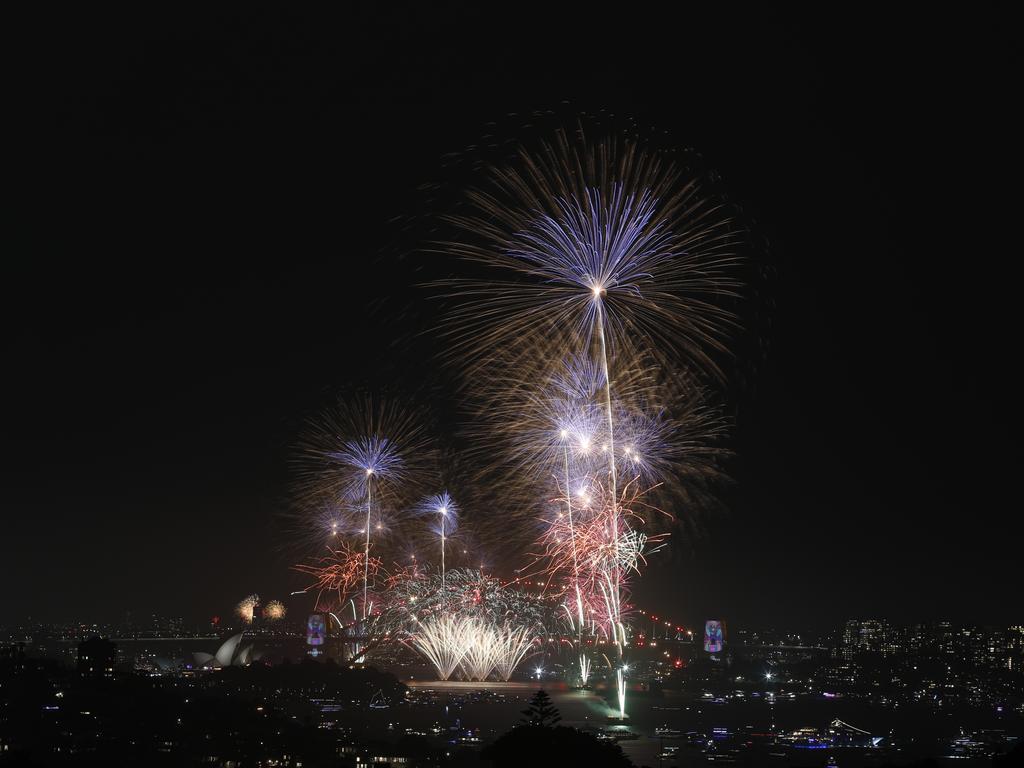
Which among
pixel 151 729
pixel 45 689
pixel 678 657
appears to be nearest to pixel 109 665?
pixel 45 689

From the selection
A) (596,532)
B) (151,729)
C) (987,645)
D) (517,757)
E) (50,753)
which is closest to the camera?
(517,757)

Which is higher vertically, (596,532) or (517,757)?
(596,532)

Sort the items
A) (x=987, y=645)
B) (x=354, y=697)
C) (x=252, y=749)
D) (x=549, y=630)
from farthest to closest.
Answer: (x=987, y=645)
(x=354, y=697)
(x=549, y=630)
(x=252, y=749)

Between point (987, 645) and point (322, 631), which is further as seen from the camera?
point (987, 645)

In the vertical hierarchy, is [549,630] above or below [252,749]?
above

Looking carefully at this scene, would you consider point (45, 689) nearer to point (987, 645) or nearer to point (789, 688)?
point (789, 688)

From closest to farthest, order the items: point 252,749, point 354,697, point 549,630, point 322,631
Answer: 1. point 252,749
2. point 549,630
3. point 354,697
4. point 322,631

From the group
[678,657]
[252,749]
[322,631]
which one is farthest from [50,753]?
[678,657]

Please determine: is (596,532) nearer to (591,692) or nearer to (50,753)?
(50,753)

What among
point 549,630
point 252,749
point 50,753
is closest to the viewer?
point 50,753
